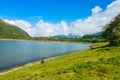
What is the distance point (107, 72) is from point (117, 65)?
2879mm

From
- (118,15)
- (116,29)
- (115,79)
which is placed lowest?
(115,79)

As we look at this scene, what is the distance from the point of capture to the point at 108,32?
10888 cm

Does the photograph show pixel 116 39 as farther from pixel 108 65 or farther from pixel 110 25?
pixel 108 65

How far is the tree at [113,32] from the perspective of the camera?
310 ft

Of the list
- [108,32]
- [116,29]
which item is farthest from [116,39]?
[108,32]

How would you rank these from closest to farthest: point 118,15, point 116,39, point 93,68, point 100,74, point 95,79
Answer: point 95,79 < point 100,74 < point 93,68 < point 116,39 < point 118,15

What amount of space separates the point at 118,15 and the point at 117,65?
276 ft

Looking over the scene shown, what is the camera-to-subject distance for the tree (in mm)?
94562

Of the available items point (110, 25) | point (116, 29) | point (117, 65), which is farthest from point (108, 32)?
point (117, 65)

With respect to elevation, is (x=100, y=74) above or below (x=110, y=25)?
below

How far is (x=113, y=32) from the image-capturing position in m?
98.5

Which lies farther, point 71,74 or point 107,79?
point 71,74

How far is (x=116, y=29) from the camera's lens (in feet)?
321

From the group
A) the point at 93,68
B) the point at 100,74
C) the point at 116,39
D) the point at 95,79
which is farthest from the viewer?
the point at 116,39
